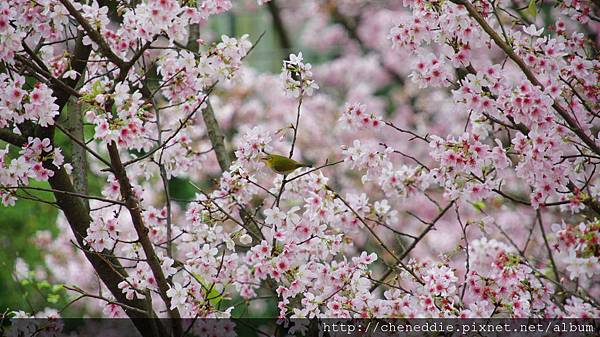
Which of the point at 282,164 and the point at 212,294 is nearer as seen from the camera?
the point at 282,164

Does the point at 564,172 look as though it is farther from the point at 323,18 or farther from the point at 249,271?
the point at 323,18

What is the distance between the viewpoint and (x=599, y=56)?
2.66 m

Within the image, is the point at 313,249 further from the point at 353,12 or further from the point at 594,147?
the point at 353,12

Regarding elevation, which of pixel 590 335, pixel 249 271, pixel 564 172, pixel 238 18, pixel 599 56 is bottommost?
pixel 590 335

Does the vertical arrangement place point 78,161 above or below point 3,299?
below

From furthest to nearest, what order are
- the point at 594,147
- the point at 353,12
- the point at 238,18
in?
the point at 238,18
the point at 353,12
the point at 594,147

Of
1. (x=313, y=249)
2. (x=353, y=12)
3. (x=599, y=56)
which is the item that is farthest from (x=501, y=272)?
(x=353, y=12)

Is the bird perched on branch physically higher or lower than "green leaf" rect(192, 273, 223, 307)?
higher

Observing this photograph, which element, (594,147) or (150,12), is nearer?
(150,12)

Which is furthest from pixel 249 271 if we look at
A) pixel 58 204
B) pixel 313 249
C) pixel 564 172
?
pixel 564 172

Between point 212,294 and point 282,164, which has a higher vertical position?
point 282,164

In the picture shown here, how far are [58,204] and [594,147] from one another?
6.24 ft

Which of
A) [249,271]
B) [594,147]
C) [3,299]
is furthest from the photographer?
[3,299]

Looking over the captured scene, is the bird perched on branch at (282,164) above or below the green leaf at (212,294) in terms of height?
above
